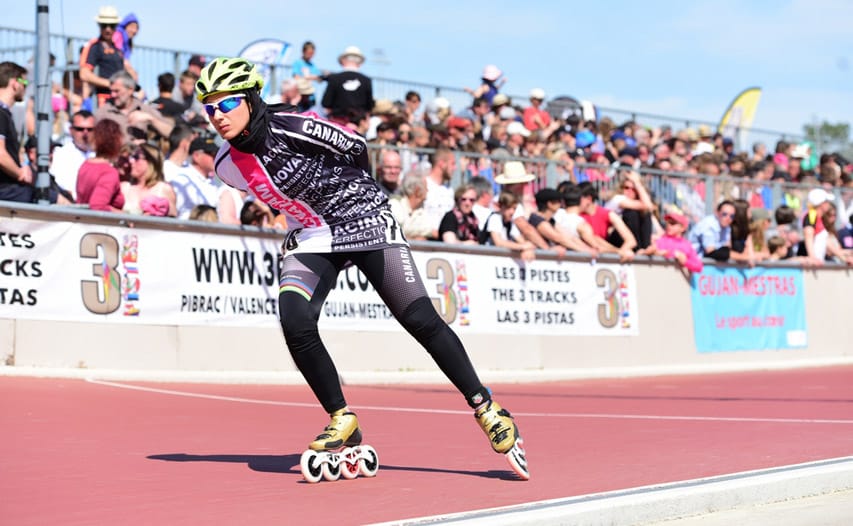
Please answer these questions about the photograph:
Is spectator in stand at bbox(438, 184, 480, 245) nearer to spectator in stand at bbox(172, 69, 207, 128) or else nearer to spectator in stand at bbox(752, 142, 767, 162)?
spectator in stand at bbox(172, 69, 207, 128)


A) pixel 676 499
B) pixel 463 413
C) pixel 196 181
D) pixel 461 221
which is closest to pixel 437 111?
pixel 461 221

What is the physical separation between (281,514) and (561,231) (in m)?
12.6

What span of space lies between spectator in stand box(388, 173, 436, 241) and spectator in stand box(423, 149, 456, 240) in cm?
62

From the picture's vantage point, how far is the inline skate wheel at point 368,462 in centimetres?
695

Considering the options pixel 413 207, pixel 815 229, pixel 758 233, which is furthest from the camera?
pixel 815 229

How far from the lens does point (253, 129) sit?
6.74 m

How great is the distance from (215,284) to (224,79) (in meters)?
7.38

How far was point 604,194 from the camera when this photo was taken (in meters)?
20.1

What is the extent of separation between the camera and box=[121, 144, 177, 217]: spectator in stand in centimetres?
1352

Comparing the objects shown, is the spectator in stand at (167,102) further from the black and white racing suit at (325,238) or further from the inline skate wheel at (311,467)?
the inline skate wheel at (311,467)

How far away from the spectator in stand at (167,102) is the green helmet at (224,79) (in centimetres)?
1033

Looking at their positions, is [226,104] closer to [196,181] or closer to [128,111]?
[196,181]

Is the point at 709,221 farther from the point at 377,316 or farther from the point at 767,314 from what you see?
the point at 377,316

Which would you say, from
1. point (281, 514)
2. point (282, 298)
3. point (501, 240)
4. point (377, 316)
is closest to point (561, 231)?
point (501, 240)
